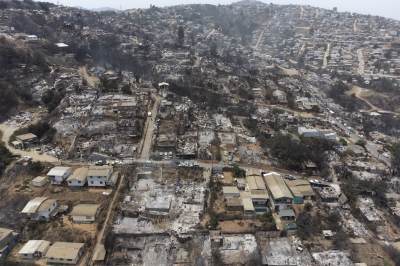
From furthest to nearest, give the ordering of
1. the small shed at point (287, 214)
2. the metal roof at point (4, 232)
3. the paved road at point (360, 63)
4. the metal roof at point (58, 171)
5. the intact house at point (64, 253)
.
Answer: the paved road at point (360, 63)
the metal roof at point (58, 171)
the small shed at point (287, 214)
the metal roof at point (4, 232)
the intact house at point (64, 253)

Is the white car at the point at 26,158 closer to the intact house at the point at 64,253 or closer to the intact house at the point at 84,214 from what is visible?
the intact house at the point at 84,214

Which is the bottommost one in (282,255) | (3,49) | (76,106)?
(282,255)

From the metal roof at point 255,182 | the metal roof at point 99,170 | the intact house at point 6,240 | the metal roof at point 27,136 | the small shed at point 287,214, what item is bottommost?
the intact house at point 6,240

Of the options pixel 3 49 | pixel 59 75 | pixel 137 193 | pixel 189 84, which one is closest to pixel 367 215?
pixel 137 193

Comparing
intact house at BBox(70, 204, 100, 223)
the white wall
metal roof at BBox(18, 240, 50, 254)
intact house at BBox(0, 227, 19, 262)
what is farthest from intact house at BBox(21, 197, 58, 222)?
the white wall

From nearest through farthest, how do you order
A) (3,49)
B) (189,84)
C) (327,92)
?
(3,49), (189,84), (327,92)

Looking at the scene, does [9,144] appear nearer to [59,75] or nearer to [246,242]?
[59,75]

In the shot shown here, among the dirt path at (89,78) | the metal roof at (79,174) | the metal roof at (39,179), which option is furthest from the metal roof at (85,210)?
the dirt path at (89,78)
